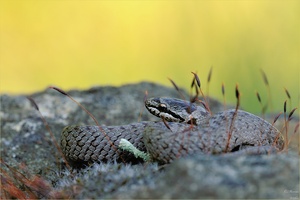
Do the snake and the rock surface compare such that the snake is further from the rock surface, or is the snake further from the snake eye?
the rock surface

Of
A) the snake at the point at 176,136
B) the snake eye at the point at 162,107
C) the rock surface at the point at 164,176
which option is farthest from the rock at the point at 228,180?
the snake eye at the point at 162,107

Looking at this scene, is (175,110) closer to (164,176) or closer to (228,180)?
(164,176)

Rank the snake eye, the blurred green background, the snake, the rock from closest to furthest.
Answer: the rock, the snake, the snake eye, the blurred green background

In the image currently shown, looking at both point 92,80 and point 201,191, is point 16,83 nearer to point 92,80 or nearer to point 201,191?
point 92,80

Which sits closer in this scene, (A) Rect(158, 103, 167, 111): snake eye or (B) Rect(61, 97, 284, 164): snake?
(B) Rect(61, 97, 284, 164): snake

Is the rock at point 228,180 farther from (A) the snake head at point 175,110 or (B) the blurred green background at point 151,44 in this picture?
(B) the blurred green background at point 151,44

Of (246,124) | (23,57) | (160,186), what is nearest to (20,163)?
(246,124)

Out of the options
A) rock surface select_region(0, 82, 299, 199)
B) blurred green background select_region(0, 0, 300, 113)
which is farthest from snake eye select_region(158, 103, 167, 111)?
blurred green background select_region(0, 0, 300, 113)
